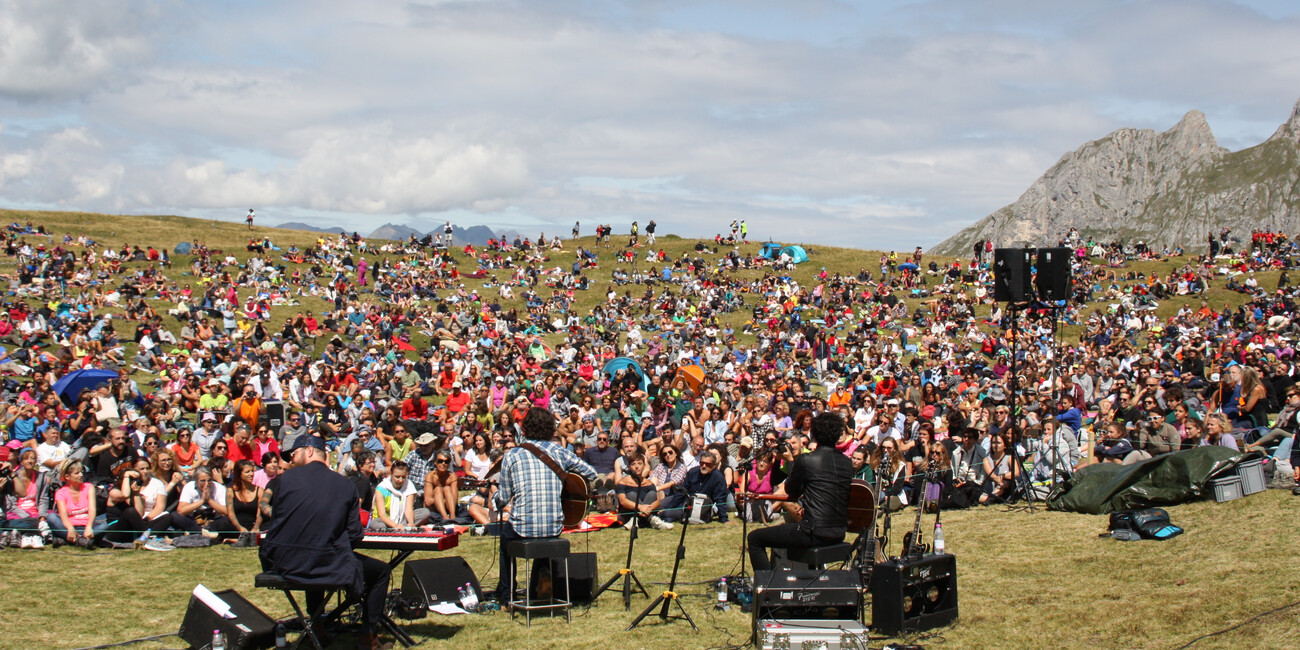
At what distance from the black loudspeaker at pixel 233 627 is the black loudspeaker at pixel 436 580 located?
102 cm

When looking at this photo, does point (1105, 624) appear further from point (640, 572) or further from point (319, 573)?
point (319, 573)

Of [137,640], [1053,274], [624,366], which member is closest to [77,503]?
[137,640]

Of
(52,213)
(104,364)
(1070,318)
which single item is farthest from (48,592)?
(52,213)

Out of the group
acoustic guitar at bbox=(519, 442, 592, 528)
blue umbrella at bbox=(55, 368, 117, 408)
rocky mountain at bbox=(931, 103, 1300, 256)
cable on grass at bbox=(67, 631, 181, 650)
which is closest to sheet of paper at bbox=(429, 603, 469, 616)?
acoustic guitar at bbox=(519, 442, 592, 528)

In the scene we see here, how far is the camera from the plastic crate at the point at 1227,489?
8.47 meters

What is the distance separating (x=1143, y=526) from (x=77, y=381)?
1864 cm

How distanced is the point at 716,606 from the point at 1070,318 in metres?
28.8

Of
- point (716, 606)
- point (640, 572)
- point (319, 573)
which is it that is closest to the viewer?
point (319, 573)

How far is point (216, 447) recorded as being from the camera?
33.3 ft

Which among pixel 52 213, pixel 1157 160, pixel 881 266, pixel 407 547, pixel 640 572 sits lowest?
pixel 640 572

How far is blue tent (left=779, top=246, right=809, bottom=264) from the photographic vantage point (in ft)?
142

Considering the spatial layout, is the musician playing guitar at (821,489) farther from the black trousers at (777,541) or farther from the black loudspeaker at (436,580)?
the black loudspeaker at (436,580)

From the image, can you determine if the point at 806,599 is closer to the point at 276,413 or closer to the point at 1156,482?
the point at 1156,482

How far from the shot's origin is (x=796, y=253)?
1725 inches
